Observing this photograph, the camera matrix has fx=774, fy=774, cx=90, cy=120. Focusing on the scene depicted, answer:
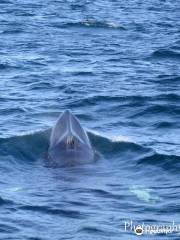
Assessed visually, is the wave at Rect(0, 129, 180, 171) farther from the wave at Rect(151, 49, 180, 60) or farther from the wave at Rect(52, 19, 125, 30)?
the wave at Rect(52, 19, 125, 30)

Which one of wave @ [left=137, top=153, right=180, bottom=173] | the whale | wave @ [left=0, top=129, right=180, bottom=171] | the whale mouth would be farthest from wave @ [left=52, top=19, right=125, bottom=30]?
the whale mouth

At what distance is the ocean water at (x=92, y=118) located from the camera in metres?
17.4

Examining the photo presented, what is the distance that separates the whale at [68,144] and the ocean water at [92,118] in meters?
0.38

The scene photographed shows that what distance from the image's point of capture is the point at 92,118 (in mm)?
27141

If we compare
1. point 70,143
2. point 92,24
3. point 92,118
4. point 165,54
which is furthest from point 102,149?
point 92,24

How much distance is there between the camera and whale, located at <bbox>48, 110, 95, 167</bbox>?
21422mm

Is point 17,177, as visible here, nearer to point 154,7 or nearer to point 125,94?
point 125,94

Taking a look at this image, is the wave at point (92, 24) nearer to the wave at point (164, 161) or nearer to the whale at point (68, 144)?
the whale at point (68, 144)

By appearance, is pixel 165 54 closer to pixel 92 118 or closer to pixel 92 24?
pixel 92 24

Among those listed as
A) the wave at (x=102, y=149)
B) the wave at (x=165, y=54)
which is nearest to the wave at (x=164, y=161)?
the wave at (x=102, y=149)

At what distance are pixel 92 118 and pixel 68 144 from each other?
512cm

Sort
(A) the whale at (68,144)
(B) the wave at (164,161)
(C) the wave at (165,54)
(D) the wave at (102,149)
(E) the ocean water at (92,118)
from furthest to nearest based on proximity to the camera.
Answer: (C) the wave at (165,54), (D) the wave at (102,149), (B) the wave at (164,161), (A) the whale at (68,144), (E) the ocean water at (92,118)

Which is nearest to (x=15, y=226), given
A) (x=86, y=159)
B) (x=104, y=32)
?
(x=86, y=159)

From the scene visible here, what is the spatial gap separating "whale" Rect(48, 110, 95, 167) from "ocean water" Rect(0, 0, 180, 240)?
0.38 m
